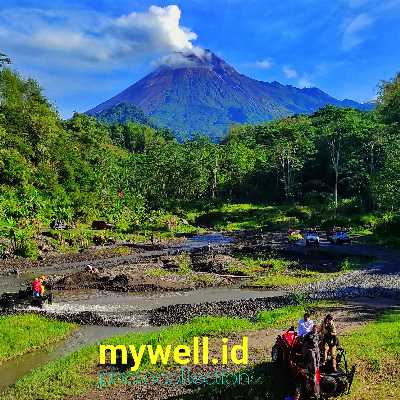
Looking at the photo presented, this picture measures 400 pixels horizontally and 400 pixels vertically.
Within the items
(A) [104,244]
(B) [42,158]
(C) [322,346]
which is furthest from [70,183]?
(C) [322,346]

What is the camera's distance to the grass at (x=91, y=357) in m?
19.4

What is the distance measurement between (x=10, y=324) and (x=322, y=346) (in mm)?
19834

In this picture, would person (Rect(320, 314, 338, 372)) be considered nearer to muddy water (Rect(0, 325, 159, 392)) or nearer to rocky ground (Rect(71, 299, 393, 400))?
rocky ground (Rect(71, 299, 393, 400))

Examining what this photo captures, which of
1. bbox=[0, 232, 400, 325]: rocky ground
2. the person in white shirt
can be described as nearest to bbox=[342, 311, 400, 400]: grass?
the person in white shirt

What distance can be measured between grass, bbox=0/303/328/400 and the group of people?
7795 mm

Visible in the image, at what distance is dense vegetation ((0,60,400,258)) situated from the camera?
7943 centimetres

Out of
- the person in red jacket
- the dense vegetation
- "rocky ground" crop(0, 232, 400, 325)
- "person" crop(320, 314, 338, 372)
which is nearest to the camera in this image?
"person" crop(320, 314, 338, 372)

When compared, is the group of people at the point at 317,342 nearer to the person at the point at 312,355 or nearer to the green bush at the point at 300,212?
the person at the point at 312,355

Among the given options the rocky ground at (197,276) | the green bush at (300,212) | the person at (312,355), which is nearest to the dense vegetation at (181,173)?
the green bush at (300,212)

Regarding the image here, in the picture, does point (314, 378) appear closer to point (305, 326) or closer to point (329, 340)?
point (329, 340)

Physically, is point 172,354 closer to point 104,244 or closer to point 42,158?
point 104,244

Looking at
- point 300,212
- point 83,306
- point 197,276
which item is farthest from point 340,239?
point 83,306

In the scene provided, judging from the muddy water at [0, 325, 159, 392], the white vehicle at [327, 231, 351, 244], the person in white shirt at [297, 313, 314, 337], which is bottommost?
the muddy water at [0, 325, 159, 392]

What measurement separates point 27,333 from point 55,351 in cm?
289
